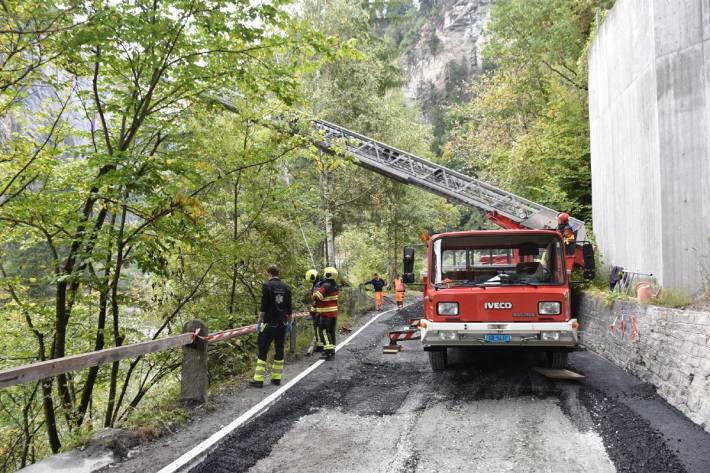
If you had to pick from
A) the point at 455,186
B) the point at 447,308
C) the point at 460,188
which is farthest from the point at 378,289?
the point at 447,308

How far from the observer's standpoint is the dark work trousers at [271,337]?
7.84 metres

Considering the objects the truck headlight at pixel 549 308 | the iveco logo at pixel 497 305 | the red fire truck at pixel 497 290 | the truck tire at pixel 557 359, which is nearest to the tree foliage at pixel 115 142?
the red fire truck at pixel 497 290

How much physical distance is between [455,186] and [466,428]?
486 inches

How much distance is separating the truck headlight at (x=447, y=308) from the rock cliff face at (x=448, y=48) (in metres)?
73.7

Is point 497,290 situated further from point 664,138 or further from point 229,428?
point 229,428

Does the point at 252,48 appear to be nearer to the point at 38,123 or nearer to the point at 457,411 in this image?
the point at 38,123

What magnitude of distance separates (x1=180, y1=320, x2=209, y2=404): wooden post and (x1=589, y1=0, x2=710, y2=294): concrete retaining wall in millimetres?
7467

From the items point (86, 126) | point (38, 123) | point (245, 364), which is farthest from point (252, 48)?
point (245, 364)

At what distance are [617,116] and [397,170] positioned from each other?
7.46m

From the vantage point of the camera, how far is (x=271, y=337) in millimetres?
7961

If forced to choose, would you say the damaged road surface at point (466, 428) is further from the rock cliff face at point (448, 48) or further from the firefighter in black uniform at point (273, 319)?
the rock cliff face at point (448, 48)

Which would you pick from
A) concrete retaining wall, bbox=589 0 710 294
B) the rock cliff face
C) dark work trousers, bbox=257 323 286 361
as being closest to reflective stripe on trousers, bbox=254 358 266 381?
dark work trousers, bbox=257 323 286 361

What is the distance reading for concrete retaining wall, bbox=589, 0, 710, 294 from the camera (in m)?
7.84

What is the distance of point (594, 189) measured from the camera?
568 inches
